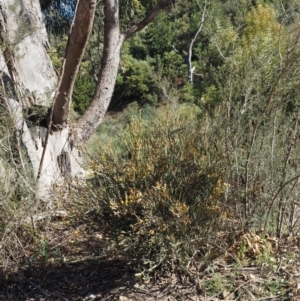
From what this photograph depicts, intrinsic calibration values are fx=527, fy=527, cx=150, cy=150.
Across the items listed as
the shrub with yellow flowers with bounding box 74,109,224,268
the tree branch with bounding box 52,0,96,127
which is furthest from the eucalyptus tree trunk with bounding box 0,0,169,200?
the shrub with yellow flowers with bounding box 74,109,224,268

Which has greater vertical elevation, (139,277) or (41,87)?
(41,87)

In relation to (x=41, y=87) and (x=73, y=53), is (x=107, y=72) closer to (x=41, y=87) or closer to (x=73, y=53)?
(x=41, y=87)

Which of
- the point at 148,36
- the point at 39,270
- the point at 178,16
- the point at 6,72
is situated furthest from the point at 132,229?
the point at 178,16

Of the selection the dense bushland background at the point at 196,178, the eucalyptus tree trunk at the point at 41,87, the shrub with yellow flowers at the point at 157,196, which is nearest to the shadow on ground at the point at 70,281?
the dense bushland background at the point at 196,178

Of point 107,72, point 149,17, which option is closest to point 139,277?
point 107,72

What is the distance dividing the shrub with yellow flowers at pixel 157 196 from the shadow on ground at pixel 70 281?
1.09 feet

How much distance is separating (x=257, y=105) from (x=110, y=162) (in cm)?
139

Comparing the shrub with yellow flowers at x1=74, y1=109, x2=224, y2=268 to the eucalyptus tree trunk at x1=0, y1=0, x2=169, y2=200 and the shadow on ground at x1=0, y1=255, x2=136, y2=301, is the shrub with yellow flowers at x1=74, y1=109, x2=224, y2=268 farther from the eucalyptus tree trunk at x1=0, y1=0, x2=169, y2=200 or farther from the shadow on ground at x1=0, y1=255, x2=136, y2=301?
the eucalyptus tree trunk at x1=0, y1=0, x2=169, y2=200

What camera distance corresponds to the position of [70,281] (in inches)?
168

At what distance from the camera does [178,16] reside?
33.6 metres

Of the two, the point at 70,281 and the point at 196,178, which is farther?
the point at 70,281

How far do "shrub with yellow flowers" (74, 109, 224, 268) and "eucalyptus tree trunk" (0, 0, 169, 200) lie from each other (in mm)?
1183

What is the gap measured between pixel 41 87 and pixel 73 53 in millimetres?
689

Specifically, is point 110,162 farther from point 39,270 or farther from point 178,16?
point 178,16
